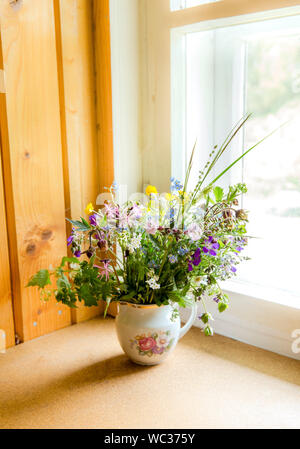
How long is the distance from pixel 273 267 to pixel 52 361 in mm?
606

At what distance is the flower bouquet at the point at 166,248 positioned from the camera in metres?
0.97

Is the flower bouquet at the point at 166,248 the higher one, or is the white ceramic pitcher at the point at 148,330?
the flower bouquet at the point at 166,248

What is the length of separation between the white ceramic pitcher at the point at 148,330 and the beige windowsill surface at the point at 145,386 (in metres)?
0.05

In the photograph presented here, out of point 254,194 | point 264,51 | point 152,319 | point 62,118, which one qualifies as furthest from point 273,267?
point 62,118

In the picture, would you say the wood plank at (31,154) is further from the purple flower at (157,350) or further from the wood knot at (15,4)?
the purple flower at (157,350)

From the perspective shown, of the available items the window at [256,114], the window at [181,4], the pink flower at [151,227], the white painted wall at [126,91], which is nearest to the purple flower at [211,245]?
the pink flower at [151,227]

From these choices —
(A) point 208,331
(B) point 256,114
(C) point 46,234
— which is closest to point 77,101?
(C) point 46,234

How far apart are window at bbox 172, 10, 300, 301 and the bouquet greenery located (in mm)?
247

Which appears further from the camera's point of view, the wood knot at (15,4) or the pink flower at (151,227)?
the wood knot at (15,4)

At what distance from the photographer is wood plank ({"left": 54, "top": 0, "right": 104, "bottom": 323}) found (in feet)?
4.00

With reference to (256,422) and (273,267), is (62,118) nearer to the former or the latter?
(273,267)

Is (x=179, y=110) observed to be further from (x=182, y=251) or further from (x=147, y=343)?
(x=147, y=343)

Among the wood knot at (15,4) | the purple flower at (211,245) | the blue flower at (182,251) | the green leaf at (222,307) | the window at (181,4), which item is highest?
the window at (181,4)

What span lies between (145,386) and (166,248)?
300 millimetres
